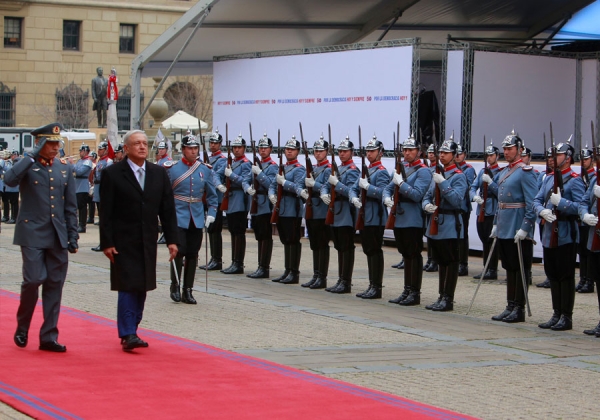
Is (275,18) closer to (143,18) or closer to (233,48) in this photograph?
(233,48)

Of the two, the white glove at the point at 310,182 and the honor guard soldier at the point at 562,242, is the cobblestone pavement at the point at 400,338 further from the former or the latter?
the white glove at the point at 310,182

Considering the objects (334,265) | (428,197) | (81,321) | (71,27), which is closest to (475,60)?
(334,265)

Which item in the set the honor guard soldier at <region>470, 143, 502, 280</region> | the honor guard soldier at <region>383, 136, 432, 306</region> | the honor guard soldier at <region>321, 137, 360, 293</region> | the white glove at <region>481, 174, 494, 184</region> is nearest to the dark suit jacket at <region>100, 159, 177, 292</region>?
the honor guard soldier at <region>383, 136, 432, 306</region>

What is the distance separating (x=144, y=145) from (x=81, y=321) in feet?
7.58

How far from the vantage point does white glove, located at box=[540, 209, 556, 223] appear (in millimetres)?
11000

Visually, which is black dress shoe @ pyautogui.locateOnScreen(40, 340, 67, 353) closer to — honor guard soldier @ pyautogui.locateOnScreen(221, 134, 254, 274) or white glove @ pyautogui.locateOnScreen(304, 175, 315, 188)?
white glove @ pyautogui.locateOnScreen(304, 175, 315, 188)

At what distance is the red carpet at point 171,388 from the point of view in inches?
269

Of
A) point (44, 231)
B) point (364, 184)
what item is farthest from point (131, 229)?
point (364, 184)

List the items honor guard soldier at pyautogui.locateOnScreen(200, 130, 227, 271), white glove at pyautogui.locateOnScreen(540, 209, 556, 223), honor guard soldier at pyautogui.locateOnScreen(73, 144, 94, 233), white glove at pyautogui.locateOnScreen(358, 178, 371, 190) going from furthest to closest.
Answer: honor guard soldier at pyautogui.locateOnScreen(73, 144, 94, 233), honor guard soldier at pyautogui.locateOnScreen(200, 130, 227, 271), white glove at pyautogui.locateOnScreen(358, 178, 371, 190), white glove at pyautogui.locateOnScreen(540, 209, 556, 223)

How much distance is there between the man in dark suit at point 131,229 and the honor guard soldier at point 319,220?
533 centimetres

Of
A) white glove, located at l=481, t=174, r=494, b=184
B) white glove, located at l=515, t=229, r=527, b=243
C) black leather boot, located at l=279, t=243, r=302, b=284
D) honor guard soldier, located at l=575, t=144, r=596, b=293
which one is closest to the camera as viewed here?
white glove, located at l=515, t=229, r=527, b=243

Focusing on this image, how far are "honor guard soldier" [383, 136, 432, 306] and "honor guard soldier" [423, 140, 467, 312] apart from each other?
344mm

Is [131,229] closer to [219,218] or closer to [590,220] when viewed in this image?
[590,220]

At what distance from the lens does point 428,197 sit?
12.5 meters
